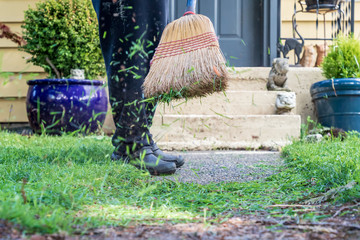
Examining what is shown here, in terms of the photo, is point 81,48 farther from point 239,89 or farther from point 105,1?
point 105,1

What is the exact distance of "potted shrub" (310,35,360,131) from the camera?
3436mm

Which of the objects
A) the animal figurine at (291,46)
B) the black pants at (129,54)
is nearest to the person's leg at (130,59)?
the black pants at (129,54)

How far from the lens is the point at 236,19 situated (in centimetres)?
462

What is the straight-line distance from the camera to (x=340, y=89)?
11.3 ft

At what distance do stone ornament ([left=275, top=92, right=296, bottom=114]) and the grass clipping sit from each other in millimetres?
1869

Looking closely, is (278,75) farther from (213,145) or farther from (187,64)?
(187,64)

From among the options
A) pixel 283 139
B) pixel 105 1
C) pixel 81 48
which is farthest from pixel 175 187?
pixel 81 48

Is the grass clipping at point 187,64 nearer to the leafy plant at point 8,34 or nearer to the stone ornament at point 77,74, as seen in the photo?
the leafy plant at point 8,34

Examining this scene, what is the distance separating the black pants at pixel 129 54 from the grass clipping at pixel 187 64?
0.50ft

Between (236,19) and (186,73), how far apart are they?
3108mm

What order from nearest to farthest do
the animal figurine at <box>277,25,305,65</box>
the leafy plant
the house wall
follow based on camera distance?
the leafy plant → the animal figurine at <box>277,25,305,65</box> → the house wall

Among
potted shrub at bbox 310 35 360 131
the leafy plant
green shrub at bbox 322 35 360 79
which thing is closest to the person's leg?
the leafy plant

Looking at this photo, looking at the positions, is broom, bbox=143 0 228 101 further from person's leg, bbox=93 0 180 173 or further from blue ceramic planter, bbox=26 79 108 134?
blue ceramic planter, bbox=26 79 108 134

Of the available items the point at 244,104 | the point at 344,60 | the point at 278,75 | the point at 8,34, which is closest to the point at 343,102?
the point at 344,60
